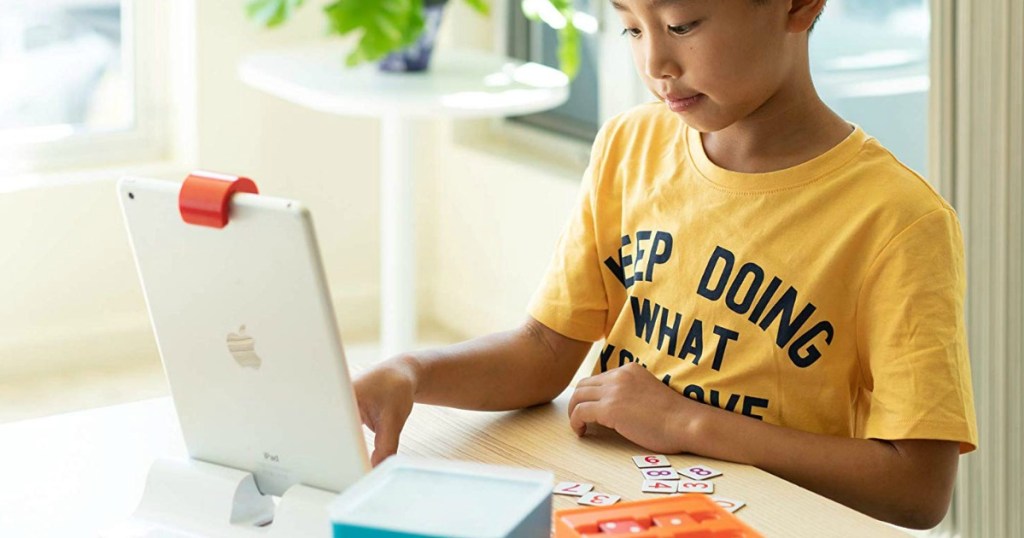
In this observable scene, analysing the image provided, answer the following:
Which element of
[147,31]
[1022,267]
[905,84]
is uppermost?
[147,31]

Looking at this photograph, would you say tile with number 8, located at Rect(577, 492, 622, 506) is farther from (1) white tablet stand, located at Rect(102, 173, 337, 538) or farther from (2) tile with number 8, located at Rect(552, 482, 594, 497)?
(1) white tablet stand, located at Rect(102, 173, 337, 538)

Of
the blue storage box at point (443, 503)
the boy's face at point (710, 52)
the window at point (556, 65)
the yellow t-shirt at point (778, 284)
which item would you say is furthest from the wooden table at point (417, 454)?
the window at point (556, 65)

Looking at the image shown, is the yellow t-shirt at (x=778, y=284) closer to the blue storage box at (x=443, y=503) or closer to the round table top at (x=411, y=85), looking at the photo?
the blue storage box at (x=443, y=503)

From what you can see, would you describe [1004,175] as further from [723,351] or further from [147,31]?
[147,31]

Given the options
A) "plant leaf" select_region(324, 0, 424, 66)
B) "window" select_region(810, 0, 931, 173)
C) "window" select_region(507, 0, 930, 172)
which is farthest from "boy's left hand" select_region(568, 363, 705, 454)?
"plant leaf" select_region(324, 0, 424, 66)

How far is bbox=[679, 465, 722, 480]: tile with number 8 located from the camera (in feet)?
3.92

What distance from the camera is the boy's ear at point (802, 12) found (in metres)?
1.31

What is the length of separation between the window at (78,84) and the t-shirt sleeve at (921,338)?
109 inches

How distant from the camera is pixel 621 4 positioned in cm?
127

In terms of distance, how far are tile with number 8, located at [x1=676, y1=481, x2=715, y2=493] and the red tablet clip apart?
43cm

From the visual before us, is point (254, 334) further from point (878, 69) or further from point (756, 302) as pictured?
point (878, 69)

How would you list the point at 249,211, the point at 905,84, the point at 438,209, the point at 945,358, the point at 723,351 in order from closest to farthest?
the point at 249,211
the point at 945,358
the point at 723,351
the point at 905,84
the point at 438,209

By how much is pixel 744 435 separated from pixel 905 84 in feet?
4.78

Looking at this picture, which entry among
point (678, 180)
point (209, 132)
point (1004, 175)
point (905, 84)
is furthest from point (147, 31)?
point (678, 180)
